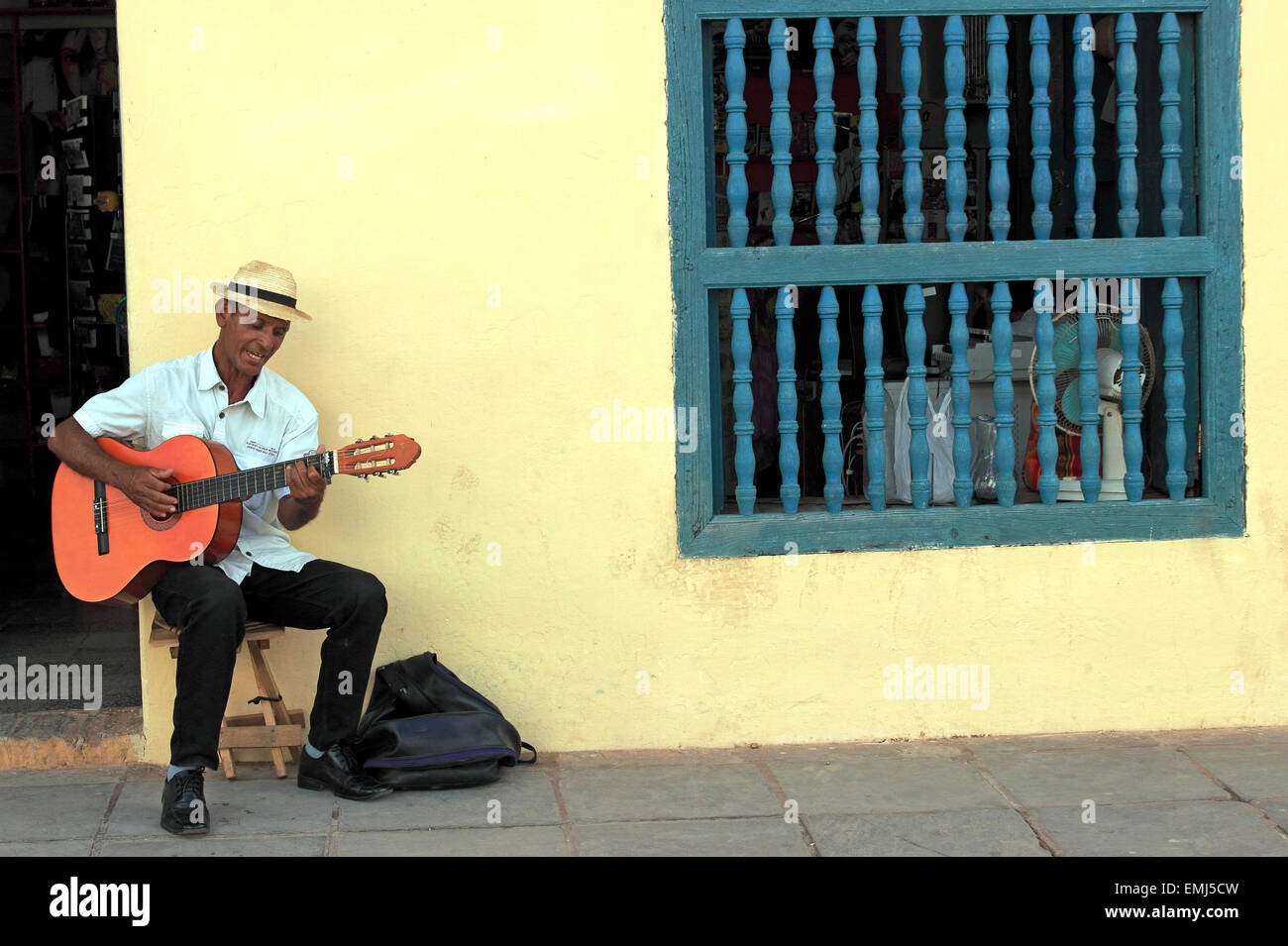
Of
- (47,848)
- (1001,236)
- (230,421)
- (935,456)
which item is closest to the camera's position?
(47,848)

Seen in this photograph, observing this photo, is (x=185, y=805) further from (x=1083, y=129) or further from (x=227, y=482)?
(x=1083, y=129)

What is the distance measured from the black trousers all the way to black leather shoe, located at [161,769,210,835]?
0.05m

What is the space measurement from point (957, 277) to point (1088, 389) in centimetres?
60

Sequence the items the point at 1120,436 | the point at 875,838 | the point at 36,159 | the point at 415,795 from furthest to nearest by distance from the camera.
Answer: the point at 36,159
the point at 1120,436
the point at 415,795
the point at 875,838

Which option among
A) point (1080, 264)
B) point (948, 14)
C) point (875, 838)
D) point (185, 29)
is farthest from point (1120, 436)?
point (185, 29)

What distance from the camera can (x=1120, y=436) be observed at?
4.71 meters

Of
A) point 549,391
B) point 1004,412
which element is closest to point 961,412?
point 1004,412

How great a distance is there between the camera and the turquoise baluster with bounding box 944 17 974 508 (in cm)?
438

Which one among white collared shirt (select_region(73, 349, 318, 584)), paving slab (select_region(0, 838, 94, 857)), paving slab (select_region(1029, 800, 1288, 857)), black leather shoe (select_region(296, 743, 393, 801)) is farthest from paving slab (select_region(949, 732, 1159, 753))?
paving slab (select_region(0, 838, 94, 857))

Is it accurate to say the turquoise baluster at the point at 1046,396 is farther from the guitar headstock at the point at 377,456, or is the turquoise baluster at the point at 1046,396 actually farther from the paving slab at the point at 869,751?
the guitar headstock at the point at 377,456

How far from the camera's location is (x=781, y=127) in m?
4.32

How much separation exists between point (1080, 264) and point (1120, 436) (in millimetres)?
655

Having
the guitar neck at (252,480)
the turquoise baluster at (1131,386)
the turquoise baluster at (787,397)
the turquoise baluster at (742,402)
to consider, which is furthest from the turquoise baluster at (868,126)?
the guitar neck at (252,480)

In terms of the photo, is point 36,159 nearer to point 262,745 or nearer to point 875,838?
point 262,745
